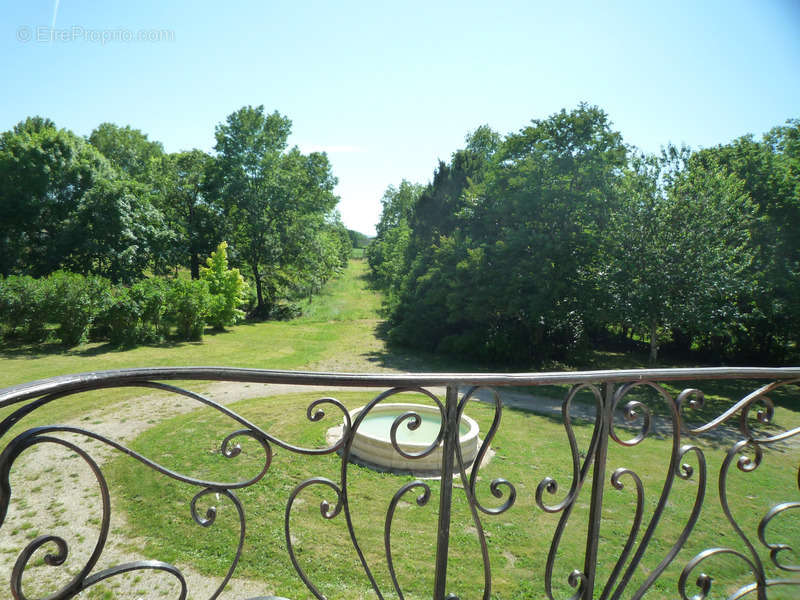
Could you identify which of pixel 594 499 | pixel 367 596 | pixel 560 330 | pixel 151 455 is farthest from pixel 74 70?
pixel 560 330

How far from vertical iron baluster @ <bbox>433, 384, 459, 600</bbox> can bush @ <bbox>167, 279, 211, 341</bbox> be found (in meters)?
15.5

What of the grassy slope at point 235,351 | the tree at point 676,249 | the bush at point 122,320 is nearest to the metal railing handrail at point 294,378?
the grassy slope at point 235,351

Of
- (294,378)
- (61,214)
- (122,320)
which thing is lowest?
(122,320)

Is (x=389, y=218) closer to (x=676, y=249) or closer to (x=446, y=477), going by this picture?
(x=676, y=249)

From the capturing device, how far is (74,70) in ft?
20.7

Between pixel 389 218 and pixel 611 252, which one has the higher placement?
pixel 389 218

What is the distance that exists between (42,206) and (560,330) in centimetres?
2034

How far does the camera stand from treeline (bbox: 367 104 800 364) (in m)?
12.0

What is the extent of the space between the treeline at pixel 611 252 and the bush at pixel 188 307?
7.33 meters

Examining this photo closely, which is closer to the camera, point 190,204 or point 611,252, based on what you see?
point 611,252

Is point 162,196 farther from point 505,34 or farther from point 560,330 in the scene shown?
point 505,34

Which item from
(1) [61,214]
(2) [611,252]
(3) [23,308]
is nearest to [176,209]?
(1) [61,214]

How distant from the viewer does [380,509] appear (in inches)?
205

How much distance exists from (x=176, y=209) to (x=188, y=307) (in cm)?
1098
